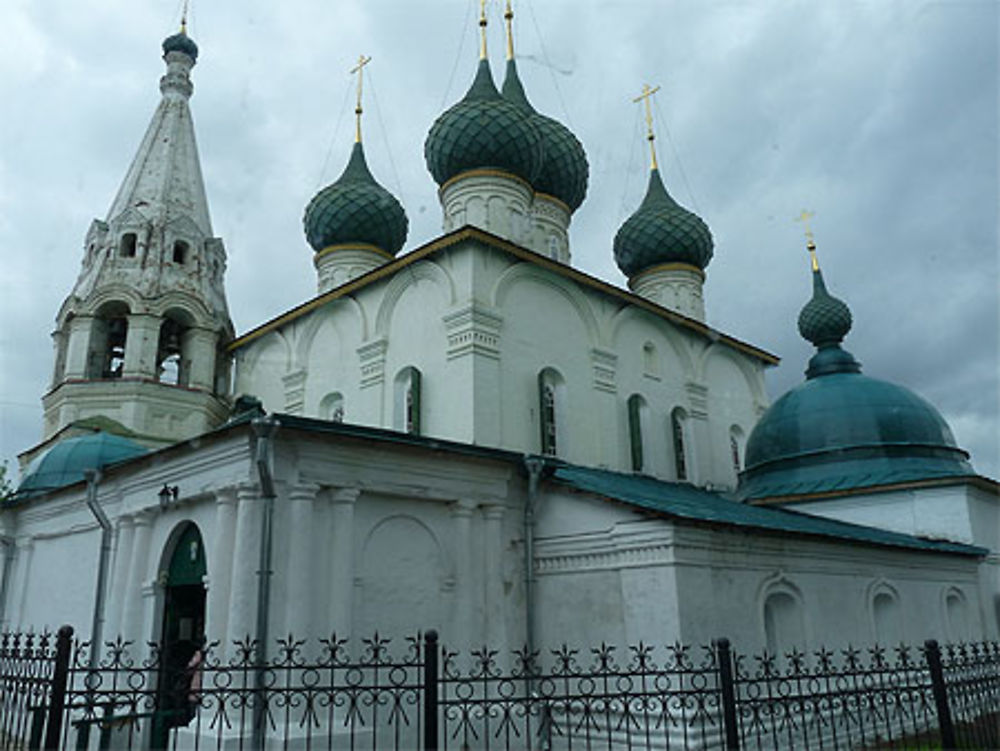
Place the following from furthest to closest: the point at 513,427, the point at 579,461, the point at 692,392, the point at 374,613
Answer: the point at 692,392 → the point at 579,461 → the point at 513,427 → the point at 374,613

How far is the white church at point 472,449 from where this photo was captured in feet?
29.0

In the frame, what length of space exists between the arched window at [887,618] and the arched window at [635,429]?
14.2 feet

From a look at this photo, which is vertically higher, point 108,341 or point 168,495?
point 108,341

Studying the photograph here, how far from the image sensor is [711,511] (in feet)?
34.6

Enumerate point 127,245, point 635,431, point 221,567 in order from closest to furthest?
point 221,567 → point 635,431 → point 127,245

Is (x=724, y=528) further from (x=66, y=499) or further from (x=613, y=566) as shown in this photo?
(x=66, y=499)

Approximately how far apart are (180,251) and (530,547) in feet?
42.0

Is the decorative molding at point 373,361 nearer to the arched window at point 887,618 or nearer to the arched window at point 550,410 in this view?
the arched window at point 550,410

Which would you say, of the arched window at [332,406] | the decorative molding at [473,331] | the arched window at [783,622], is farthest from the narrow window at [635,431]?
the arched window at [332,406]

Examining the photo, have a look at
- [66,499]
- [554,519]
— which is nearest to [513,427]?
[554,519]

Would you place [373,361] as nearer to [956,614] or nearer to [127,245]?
[127,245]

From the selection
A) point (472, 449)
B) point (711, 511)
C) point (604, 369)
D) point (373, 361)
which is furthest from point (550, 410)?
point (472, 449)

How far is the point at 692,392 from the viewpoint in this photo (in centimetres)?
1667

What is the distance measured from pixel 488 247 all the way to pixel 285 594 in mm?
6764
